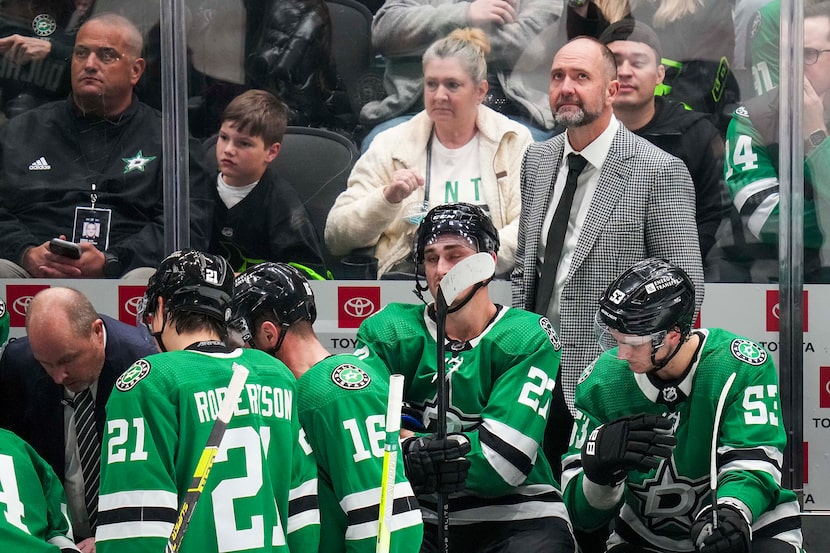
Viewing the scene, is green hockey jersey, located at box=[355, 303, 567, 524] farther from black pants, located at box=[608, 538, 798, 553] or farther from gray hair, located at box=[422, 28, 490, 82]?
gray hair, located at box=[422, 28, 490, 82]

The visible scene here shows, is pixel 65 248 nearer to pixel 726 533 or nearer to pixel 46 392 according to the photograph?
pixel 46 392

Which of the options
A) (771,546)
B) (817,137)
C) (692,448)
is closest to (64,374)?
(692,448)

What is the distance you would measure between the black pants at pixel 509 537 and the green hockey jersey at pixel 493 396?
23mm

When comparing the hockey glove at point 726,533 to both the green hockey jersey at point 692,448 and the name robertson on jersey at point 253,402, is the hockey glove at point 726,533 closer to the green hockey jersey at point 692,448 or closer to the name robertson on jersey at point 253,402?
the green hockey jersey at point 692,448

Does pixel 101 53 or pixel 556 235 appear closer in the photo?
pixel 556 235

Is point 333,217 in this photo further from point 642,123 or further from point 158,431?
point 158,431

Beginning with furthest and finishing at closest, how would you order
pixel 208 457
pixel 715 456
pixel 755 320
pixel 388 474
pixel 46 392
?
pixel 755 320, pixel 46 392, pixel 715 456, pixel 388 474, pixel 208 457

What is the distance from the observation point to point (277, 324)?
279 centimetres

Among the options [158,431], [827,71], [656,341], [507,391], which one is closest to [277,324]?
[158,431]

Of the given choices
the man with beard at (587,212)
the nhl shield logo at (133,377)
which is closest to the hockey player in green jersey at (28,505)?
the nhl shield logo at (133,377)

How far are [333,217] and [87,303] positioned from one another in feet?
3.45

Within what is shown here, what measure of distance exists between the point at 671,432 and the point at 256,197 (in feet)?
6.27

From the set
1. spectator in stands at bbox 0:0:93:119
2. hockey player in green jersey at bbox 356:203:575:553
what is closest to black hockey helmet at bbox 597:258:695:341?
hockey player in green jersey at bbox 356:203:575:553

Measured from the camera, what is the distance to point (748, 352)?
3197 mm
